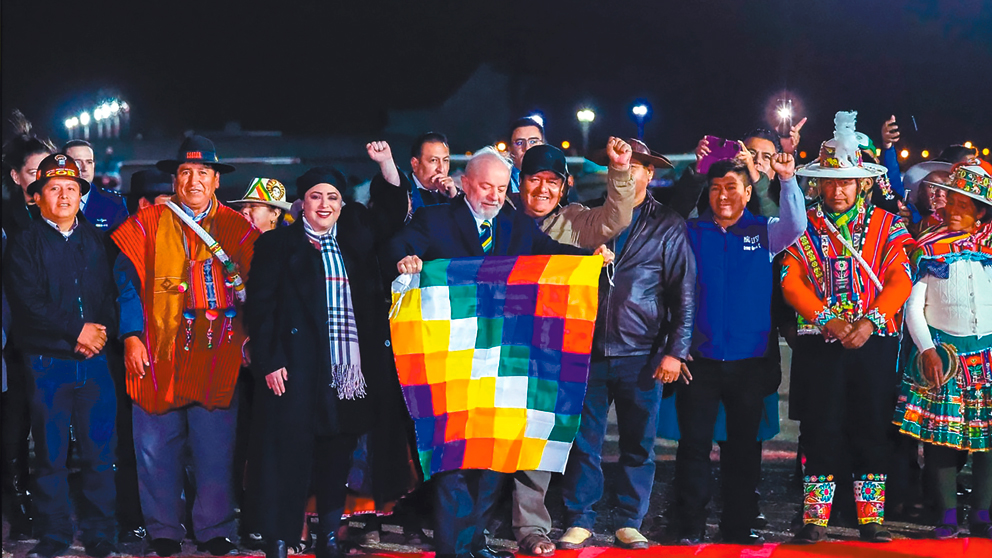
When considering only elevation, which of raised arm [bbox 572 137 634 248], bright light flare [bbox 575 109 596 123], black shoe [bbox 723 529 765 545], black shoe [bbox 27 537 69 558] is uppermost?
bright light flare [bbox 575 109 596 123]

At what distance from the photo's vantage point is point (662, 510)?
16.0 ft

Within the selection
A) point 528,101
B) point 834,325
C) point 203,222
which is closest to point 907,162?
point 834,325

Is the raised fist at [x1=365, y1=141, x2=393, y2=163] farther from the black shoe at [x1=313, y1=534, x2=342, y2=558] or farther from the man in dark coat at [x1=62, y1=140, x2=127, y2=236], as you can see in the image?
the black shoe at [x1=313, y1=534, x2=342, y2=558]

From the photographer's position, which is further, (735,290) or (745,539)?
(735,290)

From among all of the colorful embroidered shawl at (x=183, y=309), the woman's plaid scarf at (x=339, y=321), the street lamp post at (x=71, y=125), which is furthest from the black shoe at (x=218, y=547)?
the street lamp post at (x=71, y=125)

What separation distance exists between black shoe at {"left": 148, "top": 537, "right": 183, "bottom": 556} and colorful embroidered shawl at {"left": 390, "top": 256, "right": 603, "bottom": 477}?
1.27 metres

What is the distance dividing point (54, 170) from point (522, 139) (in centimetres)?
222

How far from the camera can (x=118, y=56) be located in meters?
5.62

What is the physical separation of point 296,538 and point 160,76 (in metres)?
3.03

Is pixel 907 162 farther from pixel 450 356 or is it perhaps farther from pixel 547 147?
pixel 450 356

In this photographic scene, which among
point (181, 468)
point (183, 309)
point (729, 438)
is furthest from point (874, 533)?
point (183, 309)

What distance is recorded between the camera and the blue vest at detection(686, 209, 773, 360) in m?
4.48

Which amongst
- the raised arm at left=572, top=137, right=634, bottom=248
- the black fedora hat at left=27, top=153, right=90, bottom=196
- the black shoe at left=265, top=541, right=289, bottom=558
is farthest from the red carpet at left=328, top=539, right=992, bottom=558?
the black fedora hat at left=27, top=153, right=90, bottom=196

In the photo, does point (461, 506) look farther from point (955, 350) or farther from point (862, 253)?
point (955, 350)
